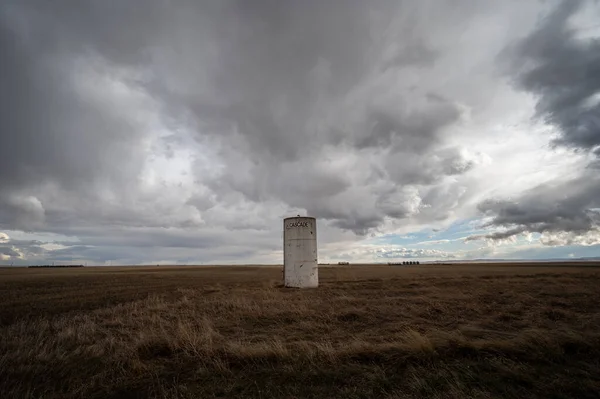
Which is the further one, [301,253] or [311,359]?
[301,253]

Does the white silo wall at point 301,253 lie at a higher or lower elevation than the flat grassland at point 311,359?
higher

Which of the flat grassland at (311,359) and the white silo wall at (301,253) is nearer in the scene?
the flat grassland at (311,359)

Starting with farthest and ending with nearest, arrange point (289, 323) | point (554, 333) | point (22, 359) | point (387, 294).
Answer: point (387, 294) < point (289, 323) < point (554, 333) < point (22, 359)

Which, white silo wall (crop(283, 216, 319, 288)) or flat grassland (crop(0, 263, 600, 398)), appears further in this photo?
white silo wall (crop(283, 216, 319, 288))

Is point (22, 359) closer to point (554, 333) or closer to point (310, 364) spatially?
point (310, 364)

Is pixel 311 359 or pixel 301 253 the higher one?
pixel 301 253

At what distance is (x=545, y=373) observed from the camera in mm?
7086

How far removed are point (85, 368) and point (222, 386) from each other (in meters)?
3.46

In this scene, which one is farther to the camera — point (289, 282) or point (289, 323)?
point (289, 282)

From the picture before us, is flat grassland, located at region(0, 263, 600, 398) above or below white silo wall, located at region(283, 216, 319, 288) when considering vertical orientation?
below

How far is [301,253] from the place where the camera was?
84.1 ft

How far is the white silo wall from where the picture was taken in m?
25.5

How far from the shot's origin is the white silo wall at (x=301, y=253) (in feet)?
83.7

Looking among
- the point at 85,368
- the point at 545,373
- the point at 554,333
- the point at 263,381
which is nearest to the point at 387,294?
the point at 554,333
